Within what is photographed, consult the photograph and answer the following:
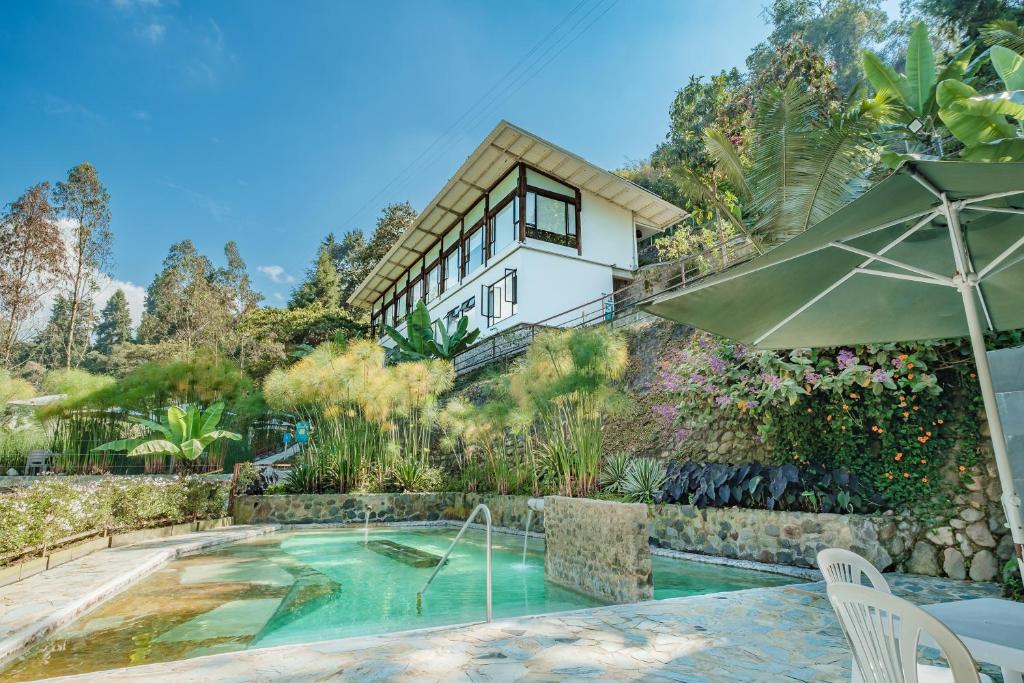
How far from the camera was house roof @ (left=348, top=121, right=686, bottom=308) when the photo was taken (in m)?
17.0

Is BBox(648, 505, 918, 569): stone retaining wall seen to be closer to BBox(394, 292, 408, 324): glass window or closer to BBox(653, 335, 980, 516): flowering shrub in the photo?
BBox(653, 335, 980, 516): flowering shrub

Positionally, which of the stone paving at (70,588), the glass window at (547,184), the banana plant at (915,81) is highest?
the glass window at (547,184)

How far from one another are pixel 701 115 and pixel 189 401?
72.8 ft

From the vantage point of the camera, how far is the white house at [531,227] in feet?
57.4

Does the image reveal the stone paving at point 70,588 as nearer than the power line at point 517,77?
Yes

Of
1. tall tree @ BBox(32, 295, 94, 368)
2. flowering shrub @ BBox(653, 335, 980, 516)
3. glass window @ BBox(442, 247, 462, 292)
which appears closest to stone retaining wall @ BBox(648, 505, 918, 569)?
flowering shrub @ BBox(653, 335, 980, 516)

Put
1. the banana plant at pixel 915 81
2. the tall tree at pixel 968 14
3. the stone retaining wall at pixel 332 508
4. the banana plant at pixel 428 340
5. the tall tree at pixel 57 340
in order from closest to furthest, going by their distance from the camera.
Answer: the banana plant at pixel 915 81, the stone retaining wall at pixel 332 508, the tall tree at pixel 968 14, the banana plant at pixel 428 340, the tall tree at pixel 57 340

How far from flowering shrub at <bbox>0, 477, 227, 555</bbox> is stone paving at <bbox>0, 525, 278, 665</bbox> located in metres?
0.45

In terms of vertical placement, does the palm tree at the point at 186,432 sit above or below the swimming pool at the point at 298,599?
above

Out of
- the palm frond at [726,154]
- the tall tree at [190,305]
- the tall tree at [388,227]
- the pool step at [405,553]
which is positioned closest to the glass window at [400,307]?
the tall tree at [388,227]

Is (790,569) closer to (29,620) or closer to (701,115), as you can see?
(29,620)

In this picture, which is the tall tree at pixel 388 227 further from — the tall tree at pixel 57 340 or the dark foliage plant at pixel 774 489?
the dark foliage plant at pixel 774 489

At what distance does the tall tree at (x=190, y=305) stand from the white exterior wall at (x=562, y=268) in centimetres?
1824

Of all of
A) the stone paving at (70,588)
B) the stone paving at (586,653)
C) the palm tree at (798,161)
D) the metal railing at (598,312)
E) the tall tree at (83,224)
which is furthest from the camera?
the tall tree at (83,224)
